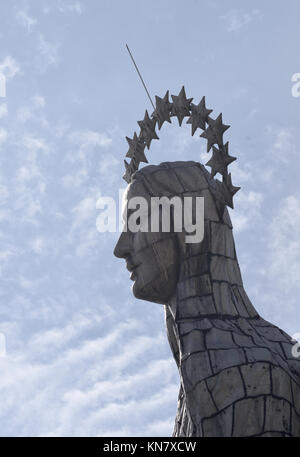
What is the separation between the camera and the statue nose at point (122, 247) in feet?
38.7

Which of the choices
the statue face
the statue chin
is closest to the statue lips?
the statue face

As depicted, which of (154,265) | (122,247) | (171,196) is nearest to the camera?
(154,265)

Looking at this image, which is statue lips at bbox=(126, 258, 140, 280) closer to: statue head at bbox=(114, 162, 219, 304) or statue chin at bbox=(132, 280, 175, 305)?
statue head at bbox=(114, 162, 219, 304)

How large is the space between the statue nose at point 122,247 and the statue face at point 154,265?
0.09 metres

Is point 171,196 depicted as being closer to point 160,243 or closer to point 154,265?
point 160,243

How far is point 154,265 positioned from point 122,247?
0.57 metres

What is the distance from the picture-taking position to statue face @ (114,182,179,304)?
37.6 ft

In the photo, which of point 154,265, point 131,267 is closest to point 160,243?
point 154,265

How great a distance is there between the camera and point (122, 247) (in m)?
11.8

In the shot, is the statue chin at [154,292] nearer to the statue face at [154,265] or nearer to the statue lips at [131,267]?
the statue face at [154,265]

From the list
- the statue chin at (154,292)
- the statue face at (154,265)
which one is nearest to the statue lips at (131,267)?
the statue face at (154,265)

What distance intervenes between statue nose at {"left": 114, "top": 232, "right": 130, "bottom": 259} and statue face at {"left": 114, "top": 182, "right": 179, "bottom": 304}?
9cm

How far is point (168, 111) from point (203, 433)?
177 inches
